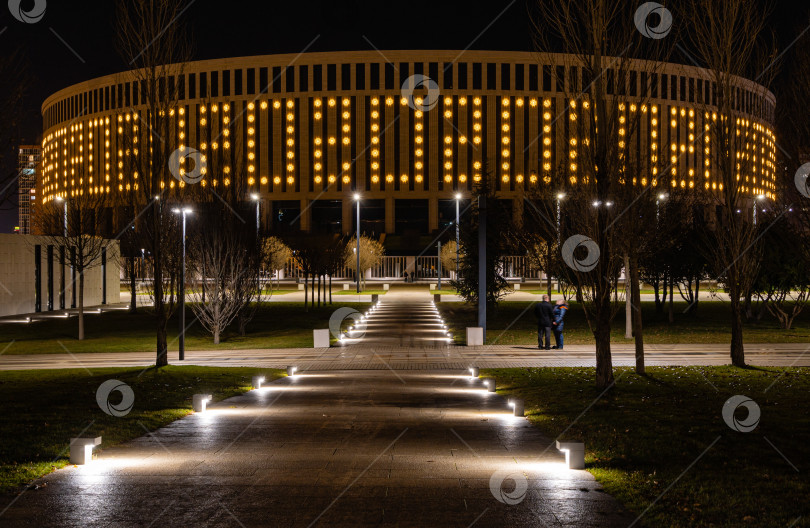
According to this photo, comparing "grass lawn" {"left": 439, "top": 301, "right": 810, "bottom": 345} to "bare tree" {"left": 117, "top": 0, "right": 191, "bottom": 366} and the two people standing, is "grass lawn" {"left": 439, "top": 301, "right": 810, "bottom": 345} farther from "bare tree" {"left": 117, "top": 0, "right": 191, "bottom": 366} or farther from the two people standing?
"bare tree" {"left": 117, "top": 0, "right": 191, "bottom": 366}

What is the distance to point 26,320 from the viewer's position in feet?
119

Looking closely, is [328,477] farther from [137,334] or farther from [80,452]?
[137,334]

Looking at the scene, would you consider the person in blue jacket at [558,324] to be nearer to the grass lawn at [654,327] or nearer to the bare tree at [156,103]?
the grass lawn at [654,327]

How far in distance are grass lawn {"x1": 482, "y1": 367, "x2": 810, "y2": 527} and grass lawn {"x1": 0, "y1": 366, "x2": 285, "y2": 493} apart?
18.8 feet

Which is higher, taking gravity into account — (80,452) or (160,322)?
(160,322)

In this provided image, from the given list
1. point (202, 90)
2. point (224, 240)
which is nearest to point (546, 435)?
point (224, 240)

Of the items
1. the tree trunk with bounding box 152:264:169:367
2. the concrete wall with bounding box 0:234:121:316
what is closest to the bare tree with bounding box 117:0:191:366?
the tree trunk with bounding box 152:264:169:367

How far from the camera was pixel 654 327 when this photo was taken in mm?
30562

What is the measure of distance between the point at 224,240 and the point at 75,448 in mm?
18412

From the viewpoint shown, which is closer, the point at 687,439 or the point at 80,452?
the point at 80,452

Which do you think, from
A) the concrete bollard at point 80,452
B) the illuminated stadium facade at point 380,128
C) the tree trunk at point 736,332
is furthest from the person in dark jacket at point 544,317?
the illuminated stadium facade at point 380,128

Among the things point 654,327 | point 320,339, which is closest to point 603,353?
point 320,339

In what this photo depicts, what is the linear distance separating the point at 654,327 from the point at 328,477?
82.8 ft

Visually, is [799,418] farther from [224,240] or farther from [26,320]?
[26,320]
